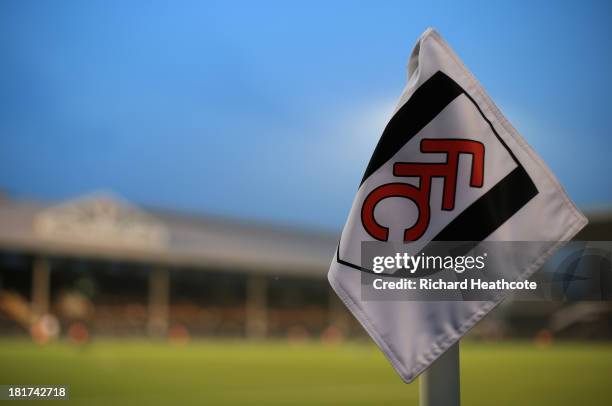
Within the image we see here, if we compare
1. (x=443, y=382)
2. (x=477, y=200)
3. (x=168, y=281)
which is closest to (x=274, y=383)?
(x=443, y=382)

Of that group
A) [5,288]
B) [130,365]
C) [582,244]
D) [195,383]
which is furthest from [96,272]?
[582,244]

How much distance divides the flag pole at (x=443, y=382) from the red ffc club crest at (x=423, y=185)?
257mm

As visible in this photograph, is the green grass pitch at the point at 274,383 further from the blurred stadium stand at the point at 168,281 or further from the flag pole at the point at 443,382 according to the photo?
the blurred stadium stand at the point at 168,281

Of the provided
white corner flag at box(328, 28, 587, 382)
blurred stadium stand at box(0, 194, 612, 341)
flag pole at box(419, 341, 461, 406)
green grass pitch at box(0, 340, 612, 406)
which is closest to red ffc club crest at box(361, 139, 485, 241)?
white corner flag at box(328, 28, 587, 382)

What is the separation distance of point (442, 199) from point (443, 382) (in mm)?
361

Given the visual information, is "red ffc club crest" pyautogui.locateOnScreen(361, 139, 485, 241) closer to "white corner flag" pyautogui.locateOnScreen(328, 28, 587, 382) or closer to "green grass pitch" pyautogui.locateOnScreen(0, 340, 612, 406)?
"white corner flag" pyautogui.locateOnScreen(328, 28, 587, 382)

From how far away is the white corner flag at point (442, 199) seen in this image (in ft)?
4.85

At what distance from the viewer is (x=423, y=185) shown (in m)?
1.48

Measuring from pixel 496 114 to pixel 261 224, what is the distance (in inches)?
1553

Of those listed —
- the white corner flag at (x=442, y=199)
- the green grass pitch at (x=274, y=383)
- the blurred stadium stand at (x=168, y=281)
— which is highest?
the blurred stadium stand at (x=168, y=281)

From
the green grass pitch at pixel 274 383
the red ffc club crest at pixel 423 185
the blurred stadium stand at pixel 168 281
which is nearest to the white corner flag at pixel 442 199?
the red ffc club crest at pixel 423 185

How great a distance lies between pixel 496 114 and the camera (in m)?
1.51

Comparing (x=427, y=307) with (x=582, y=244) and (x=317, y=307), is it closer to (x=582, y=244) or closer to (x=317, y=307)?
(x=582, y=244)

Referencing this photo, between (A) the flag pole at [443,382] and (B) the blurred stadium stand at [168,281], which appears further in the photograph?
(B) the blurred stadium stand at [168,281]
